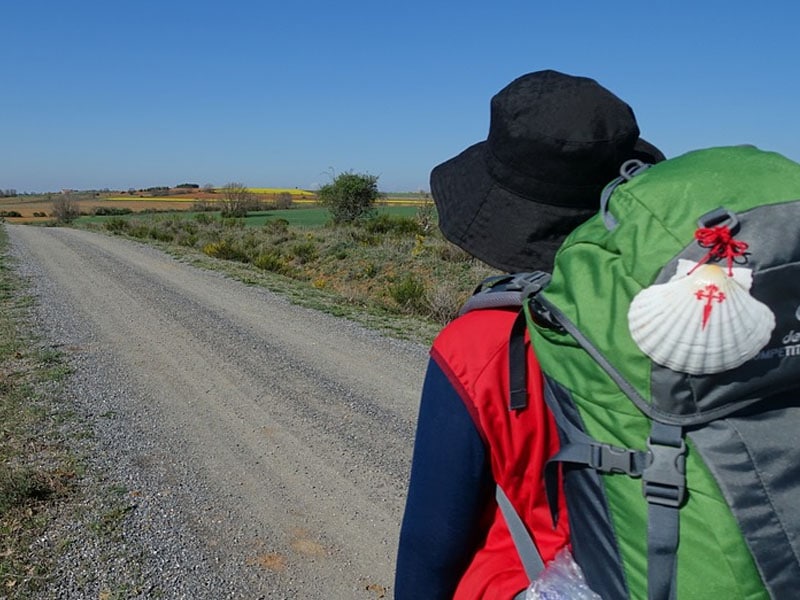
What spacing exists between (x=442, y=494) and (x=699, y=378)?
471 mm

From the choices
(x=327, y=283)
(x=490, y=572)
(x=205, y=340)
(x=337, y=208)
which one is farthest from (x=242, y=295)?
(x=337, y=208)

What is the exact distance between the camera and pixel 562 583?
1.04 meters

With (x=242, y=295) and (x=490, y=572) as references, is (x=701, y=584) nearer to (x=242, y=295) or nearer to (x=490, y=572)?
(x=490, y=572)

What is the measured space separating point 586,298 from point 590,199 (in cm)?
33

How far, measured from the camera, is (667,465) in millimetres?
856

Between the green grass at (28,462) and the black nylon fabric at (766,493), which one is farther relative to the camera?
the green grass at (28,462)

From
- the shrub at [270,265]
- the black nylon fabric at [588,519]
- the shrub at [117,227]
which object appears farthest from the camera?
the shrub at [117,227]

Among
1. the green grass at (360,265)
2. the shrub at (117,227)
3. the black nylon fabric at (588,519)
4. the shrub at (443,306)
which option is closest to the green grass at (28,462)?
the black nylon fabric at (588,519)

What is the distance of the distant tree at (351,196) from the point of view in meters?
35.6

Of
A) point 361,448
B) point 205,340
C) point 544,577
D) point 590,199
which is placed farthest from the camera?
point 205,340

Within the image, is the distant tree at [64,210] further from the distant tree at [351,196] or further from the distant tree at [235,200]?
the distant tree at [351,196]

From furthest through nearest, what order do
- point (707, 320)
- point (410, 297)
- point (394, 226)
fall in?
point (394, 226) → point (410, 297) → point (707, 320)

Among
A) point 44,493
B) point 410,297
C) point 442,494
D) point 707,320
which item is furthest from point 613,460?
point 410,297

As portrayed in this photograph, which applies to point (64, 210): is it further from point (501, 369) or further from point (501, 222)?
point (501, 369)
